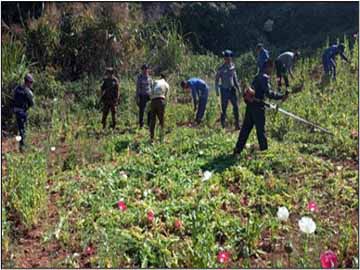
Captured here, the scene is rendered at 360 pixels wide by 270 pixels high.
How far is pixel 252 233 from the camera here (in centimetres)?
623

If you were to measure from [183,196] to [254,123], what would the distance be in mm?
2133

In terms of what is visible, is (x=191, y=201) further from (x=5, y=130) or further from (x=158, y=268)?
(x=5, y=130)

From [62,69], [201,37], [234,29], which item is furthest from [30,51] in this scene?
[234,29]

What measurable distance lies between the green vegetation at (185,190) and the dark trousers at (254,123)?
19 cm

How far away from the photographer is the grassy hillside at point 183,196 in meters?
6.04

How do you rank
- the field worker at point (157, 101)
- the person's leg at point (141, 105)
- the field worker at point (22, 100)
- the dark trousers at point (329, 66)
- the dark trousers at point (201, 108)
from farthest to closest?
the dark trousers at point (329, 66) < the dark trousers at point (201, 108) < the person's leg at point (141, 105) < the field worker at point (22, 100) < the field worker at point (157, 101)

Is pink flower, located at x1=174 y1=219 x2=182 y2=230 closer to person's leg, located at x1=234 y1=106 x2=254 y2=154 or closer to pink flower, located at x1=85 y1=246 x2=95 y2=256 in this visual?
pink flower, located at x1=85 y1=246 x2=95 y2=256

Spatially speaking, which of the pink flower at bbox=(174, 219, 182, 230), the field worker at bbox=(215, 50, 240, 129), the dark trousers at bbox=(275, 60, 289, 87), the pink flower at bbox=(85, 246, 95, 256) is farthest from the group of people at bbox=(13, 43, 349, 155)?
the pink flower at bbox=(85, 246, 95, 256)

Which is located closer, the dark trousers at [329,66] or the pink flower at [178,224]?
the pink flower at [178,224]

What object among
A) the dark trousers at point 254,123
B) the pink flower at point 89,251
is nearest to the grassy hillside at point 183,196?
the pink flower at point 89,251

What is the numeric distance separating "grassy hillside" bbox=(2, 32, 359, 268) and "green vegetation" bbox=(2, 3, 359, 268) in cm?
2

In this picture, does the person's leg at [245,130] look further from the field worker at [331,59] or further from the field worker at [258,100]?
the field worker at [331,59]

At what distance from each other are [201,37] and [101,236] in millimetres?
17858

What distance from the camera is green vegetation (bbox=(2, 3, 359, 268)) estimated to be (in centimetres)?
605
